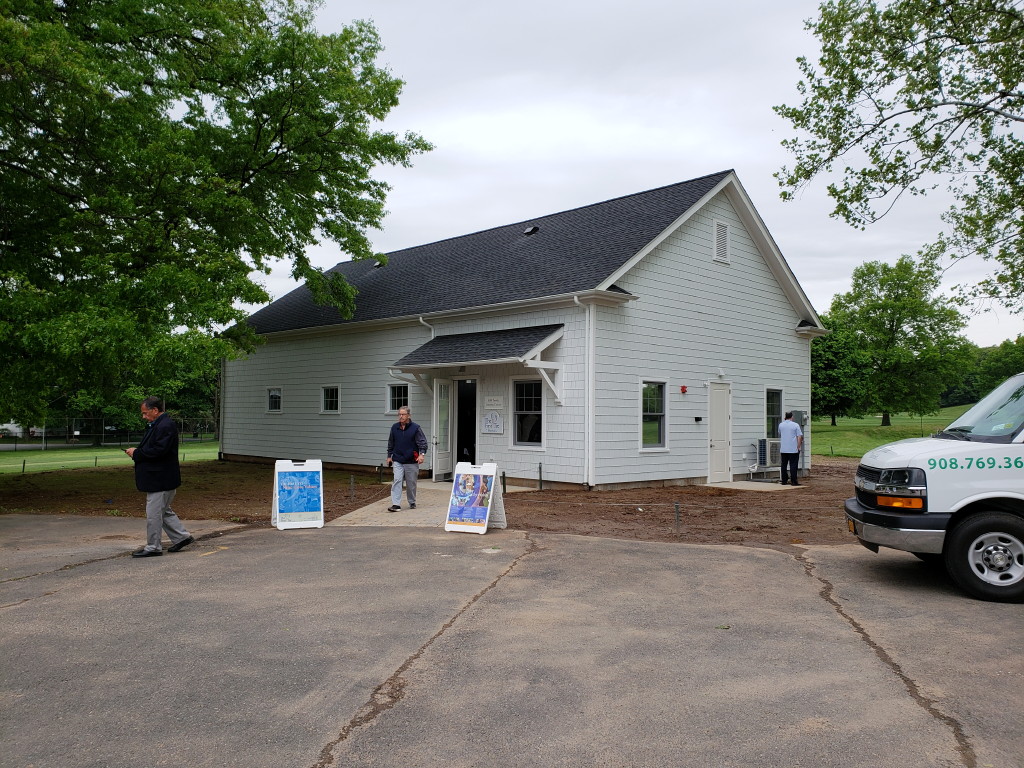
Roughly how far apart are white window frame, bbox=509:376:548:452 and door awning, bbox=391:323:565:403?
46 centimetres

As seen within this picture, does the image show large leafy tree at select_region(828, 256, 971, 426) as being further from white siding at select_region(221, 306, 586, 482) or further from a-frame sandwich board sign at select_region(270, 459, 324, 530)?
a-frame sandwich board sign at select_region(270, 459, 324, 530)

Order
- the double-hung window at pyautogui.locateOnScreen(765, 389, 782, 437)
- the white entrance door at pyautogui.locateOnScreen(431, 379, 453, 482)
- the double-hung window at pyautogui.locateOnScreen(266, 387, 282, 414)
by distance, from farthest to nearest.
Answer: the double-hung window at pyautogui.locateOnScreen(266, 387, 282, 414) → the double-hung window at pyautogui.locateOnScreen(765, 389, 782, 437) → the white entrance door at pyautogui.locateOnScreen(431, 379, 453, 482)

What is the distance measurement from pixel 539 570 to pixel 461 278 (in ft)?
42.9

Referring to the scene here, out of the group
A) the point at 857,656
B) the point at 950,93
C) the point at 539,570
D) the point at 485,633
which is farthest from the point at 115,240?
the point at 950,93

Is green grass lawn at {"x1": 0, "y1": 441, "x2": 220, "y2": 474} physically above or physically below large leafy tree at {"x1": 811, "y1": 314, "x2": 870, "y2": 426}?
below

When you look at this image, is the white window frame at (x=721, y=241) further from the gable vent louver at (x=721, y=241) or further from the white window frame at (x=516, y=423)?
the white window frame at (x=516, y=423)

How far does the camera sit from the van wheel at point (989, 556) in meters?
6.74

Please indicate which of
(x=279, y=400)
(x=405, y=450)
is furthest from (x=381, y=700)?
(x=279, y=400)

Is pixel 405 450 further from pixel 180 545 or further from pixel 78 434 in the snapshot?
pixel 78 434

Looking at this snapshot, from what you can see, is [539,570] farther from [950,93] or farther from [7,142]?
[950,93]

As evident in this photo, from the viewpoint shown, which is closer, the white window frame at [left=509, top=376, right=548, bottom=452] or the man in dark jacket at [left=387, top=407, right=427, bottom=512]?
the man in dark jacket at [left=387, top=407, right=427, bottom=512]

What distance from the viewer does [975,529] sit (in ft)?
22.5

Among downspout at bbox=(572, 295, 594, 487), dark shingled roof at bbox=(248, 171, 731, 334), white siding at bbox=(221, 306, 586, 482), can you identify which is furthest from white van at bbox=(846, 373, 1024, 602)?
dark shingled roof at bbox=(248, 171, 731, 334)

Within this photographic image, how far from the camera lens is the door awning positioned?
614 inches
